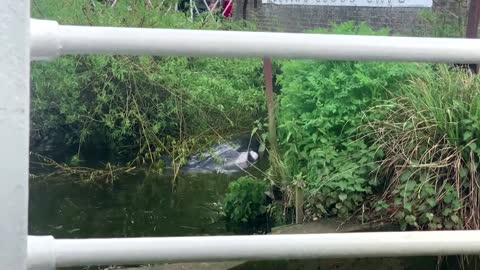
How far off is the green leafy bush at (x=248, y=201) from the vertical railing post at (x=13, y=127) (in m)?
3.53

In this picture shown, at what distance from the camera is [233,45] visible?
81 centimetres

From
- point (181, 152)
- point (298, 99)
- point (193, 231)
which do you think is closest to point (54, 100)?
point (181, 152)

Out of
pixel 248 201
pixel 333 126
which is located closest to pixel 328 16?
pixel 248 201

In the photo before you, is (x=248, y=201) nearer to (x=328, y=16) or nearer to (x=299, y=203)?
(x=299, y=203)

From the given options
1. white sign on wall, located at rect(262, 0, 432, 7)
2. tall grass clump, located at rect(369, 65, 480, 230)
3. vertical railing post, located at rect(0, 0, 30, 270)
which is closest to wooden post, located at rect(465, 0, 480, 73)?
tall grass clump, located at rect(369, 65, 480, 230)

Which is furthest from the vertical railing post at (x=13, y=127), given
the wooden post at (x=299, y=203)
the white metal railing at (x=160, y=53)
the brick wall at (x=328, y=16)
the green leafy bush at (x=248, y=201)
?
the brick wall at (x=328, y=16)

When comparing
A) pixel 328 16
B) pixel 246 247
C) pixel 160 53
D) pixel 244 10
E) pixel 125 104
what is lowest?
pixel 246 247

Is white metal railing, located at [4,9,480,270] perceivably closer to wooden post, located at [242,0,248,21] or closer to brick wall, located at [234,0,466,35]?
brick wall, located at [234,0,466,35]

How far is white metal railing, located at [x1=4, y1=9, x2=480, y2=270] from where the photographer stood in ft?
2.23

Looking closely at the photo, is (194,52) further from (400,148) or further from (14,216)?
(400,148)

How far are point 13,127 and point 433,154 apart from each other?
2.80 metres

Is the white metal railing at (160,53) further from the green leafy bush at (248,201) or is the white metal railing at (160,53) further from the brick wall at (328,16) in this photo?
the brick wall at (328,16)

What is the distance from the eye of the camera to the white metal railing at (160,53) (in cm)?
68

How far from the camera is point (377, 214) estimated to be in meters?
3.30
